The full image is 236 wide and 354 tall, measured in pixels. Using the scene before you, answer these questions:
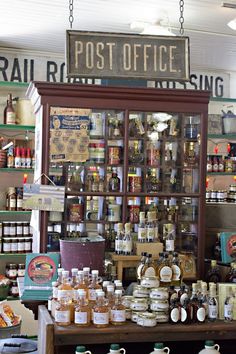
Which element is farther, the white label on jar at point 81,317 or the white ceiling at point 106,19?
the white ceiling at point 106,19

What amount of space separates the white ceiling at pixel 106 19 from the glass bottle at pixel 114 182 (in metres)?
1.70

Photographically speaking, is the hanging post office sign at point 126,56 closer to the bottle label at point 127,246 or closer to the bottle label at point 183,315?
the bottle label at point 127,246

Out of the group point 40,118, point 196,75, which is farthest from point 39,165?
point 196,75

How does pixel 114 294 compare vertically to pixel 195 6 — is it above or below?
below

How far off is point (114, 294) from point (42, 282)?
56cm

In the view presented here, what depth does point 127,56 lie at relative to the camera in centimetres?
310

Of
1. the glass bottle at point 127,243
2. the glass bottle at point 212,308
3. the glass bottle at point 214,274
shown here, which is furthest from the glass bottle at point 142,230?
the glass bottle at point 212,308

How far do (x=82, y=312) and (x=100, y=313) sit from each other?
0.09 meters

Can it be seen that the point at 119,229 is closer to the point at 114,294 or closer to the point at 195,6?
the point at 114,294

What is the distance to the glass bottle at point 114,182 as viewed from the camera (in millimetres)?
3938

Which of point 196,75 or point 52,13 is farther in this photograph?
point 196,75

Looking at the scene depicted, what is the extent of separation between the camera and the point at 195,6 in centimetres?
480

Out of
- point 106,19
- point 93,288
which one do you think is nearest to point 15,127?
point 106,19

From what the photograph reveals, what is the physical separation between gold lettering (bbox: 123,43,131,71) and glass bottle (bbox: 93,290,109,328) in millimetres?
1297
